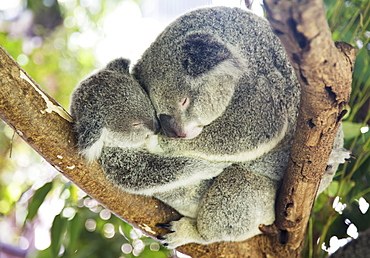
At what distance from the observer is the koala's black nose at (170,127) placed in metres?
2.15

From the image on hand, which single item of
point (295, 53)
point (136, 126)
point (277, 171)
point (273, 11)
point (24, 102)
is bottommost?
point (277, 171)

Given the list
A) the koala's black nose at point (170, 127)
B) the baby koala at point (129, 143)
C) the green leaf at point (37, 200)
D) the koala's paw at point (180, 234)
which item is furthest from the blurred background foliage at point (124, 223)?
the koala's paw at point (180, 234)

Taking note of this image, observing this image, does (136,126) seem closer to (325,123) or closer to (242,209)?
(242,209)

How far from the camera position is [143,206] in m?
2.28

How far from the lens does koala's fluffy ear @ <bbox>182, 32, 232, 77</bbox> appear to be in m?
2.17

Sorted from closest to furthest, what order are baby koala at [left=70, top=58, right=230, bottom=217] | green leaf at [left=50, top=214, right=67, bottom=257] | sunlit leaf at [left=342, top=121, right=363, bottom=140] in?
baby koala at [left=70, top=58, right=230, bottom=217], green leaf at [left=50, top=214, right=67, bottom=257], sunlit leaf at [left=342, top=121, right=363, bottom=140]

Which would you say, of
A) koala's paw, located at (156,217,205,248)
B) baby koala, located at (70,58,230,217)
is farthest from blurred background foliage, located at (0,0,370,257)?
koala's paw, located at (156,217,205,248)

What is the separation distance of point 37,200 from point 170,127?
1288 millimetres

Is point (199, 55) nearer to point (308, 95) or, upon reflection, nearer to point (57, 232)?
point (308, 95)

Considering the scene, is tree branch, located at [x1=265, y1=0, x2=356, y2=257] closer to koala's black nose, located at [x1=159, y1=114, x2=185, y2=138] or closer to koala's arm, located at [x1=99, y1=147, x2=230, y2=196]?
koala's arm, located at [x1=99, y1=147, x2=230, y2=196]

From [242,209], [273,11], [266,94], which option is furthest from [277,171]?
[273,11]

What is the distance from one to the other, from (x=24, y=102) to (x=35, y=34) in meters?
4.33

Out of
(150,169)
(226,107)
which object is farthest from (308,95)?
(150,169)

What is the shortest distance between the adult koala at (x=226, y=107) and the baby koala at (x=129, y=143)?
0.08 meters
